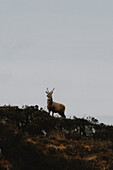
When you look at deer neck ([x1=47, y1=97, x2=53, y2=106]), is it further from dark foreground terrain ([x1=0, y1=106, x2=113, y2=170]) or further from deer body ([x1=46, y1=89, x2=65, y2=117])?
dark foreground terrain ([x1=0, y1=106, x2=113, y2=170])

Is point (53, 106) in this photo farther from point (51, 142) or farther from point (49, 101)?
point (51, 142)

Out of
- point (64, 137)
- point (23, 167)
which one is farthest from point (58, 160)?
point (64, 137)

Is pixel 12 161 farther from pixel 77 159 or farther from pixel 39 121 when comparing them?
pixel 39 121

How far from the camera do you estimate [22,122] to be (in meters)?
16.3

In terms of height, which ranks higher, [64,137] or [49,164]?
[64,137]

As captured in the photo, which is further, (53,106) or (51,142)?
(53,106)

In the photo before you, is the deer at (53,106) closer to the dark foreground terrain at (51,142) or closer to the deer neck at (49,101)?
the deer neck at (49,101)

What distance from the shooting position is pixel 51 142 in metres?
14.2

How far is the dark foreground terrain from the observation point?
37.4 feet

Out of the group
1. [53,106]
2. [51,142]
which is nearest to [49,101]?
[53,106]

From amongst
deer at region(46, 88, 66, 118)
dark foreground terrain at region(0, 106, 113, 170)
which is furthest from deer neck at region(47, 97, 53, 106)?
dark foreground terrain at region(0, 106, 113, 170)

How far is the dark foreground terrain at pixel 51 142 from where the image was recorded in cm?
1140

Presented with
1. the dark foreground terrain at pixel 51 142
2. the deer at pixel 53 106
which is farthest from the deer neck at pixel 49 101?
the dark foreground terrain at pixel 51 142

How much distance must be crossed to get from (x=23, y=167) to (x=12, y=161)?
455mm
